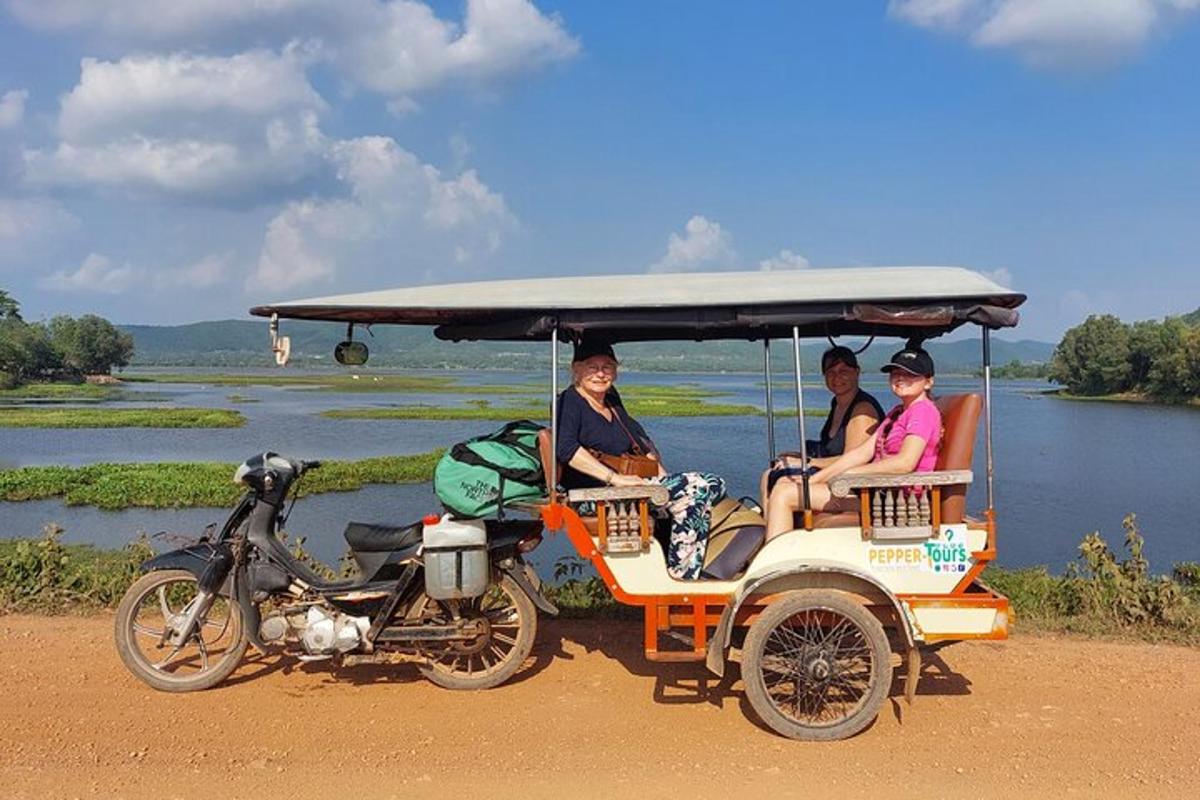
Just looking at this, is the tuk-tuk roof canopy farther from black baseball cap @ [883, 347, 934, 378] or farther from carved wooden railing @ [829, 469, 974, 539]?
carved wooden railing @ [829, 469, 974, 539]

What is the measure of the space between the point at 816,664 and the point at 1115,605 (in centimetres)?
301

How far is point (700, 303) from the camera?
4137 millimetres

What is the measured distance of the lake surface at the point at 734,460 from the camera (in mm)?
15953

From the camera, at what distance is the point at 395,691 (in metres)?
4.68

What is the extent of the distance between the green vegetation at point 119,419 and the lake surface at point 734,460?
1244 mm

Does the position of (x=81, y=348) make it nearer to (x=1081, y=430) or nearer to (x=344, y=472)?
(x=344, y=472)

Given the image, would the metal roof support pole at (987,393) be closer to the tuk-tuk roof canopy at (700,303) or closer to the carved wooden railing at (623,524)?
the tuk-tuk roof canopy at (700,303)

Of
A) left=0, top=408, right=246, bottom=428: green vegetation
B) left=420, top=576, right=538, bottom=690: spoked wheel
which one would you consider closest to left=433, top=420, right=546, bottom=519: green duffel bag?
left=420, top=576, right=538, bottom=690: spoked wheel

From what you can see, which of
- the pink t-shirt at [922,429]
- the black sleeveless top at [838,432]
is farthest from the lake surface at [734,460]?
the pink t-shirt at [922,429]

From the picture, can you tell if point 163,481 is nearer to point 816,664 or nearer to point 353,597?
point 353,597

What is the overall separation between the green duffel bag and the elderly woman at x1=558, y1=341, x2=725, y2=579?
212mm

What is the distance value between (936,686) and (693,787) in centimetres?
178

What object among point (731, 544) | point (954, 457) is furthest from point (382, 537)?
point (954, 457)

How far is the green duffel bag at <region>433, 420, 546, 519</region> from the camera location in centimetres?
457
